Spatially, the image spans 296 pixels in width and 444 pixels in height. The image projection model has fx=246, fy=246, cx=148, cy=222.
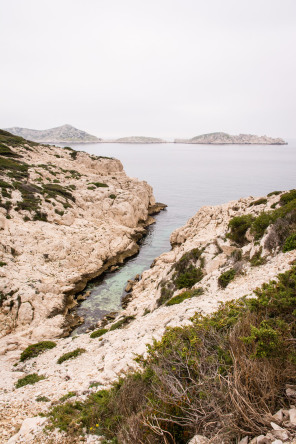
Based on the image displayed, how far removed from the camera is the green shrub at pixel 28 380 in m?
12.1

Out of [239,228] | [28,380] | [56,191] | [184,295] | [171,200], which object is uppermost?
[56,191]

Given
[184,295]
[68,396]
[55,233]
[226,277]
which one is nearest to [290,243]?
[226,277]

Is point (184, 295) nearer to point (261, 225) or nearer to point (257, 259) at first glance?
point (257, 259)

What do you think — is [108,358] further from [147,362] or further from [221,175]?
[221,175]

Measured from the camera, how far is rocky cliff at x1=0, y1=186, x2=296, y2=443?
10.4 m

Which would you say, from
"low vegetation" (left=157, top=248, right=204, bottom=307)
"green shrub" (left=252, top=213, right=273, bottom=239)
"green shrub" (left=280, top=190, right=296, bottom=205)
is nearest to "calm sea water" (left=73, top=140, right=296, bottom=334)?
"low vegetation" (left=157, top=248, right=204, bottom=307)

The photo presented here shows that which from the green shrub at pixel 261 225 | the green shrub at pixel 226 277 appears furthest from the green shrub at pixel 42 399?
the green shrub at pixel 261 225

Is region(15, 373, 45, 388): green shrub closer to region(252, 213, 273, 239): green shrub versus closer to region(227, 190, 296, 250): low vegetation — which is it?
region(227, 190, 296, 250): low vegetation

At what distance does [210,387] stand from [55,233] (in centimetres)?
3046

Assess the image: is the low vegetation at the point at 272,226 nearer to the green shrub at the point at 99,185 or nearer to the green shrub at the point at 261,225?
the green shrub at the point at 261,225

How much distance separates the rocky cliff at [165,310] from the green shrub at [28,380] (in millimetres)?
288

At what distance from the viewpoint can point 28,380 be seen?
12.4 meters

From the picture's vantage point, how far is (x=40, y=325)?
2073cm

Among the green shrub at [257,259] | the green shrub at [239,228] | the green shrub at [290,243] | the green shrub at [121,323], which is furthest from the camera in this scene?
the green shrub at [239,228]
